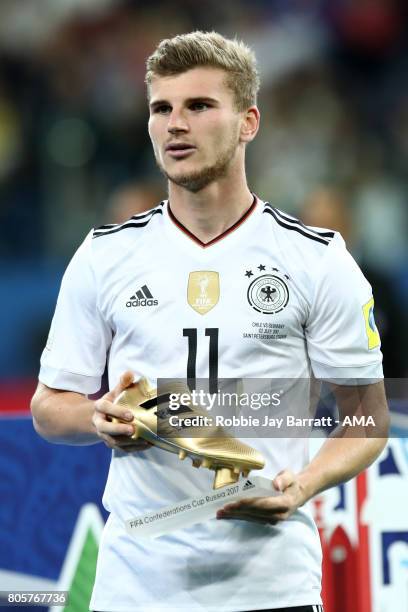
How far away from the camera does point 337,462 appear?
285cm

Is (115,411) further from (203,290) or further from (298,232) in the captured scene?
(298,232)

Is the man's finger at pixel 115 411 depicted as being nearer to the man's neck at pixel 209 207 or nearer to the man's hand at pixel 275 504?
the man's hand at pixel 275 504

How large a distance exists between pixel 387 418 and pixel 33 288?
4561mm

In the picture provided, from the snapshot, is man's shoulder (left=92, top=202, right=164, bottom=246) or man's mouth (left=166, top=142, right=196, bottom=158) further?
man's shoulder (left=92, top=202, right=164, bottom=246)

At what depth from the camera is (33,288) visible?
721 centimetres

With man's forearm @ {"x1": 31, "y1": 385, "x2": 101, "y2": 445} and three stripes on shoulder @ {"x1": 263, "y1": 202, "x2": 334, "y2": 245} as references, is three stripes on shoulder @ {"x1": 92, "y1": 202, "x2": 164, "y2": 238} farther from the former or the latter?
man's forearm @ {"x1": 31, "y1": 385, "x2": 101, "y2": 445}

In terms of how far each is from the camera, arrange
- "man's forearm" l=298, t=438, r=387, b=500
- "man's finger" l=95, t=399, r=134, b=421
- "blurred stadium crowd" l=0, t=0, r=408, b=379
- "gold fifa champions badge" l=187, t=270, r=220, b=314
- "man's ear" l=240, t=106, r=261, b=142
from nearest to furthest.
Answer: "man's finger" l=95, t=399, r=134, b=421, "man's forearm" l=298, t=438, r=387, b=500, "gold fifa champions badge" l=187, t=270, r=220, b=314, "man's ear" l=240, t=106, r=261, b=142, "blurred stadium crowd" l=0, t=0, r=408, b=379

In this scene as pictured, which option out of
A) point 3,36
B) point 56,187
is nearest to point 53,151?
point 56,187

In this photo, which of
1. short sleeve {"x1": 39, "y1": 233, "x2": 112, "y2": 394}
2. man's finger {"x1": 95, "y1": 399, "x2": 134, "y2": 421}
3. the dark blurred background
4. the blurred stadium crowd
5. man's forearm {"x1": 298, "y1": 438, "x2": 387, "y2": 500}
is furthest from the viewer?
the blurred stadium crowd

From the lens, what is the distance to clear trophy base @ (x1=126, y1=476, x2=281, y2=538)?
101 inches

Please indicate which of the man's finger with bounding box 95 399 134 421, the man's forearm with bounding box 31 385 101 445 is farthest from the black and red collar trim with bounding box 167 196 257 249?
the man's finger with bounding box 95 399 134 421

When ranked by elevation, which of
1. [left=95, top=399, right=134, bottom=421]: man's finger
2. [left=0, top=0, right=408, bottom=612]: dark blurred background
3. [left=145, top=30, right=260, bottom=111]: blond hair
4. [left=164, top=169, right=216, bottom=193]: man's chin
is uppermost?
[left=0, top=0, right=408, bottom=612]: dark blurred background

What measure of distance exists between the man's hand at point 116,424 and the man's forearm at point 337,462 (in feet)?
1.44

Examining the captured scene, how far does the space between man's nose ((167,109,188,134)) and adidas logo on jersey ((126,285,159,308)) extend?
0.43 m
